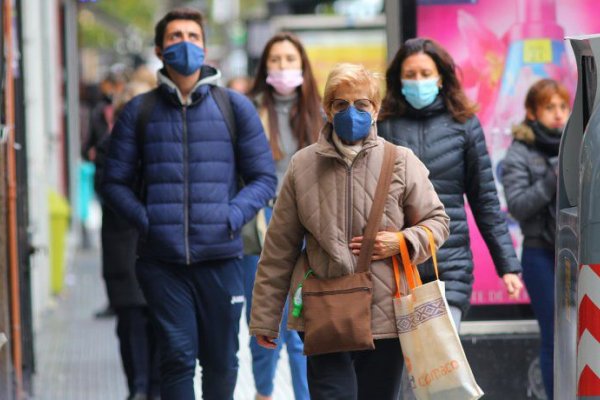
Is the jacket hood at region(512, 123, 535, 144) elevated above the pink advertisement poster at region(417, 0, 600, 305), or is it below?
below

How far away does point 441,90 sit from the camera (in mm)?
6480

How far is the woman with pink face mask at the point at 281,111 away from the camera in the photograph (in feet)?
24.8

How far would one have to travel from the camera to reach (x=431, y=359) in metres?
5.01

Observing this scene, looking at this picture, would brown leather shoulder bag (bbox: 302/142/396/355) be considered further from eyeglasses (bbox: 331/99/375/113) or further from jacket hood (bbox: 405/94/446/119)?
jacket hood (bbox: 405/94/446/119)

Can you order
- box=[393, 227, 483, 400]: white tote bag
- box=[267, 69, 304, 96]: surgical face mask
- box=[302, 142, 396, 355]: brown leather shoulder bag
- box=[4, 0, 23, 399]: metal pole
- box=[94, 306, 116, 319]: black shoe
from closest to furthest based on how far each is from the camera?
box=[393, 227, 483, 400]: white tote bag → box=[302, 142, 396, 355]: brown leather shoulder bag → box=[267, 69, 304, 96]: surgical face mask → box=[4, 0, 23, 399]: metal pole → box=[94, 306, 116, 319]: black shoe

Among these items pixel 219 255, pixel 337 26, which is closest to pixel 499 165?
pixel 219 255

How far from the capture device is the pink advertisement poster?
8.00 meters

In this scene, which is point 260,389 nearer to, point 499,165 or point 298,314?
point 499,165

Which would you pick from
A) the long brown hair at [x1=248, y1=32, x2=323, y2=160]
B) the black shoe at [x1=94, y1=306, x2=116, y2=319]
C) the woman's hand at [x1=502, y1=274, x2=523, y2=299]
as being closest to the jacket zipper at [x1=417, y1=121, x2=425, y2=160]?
the woman's hand at [x1=502, y1=274, x2=523, y2=299]

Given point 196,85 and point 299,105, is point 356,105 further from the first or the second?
point 299,105

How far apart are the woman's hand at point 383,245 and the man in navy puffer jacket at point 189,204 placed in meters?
1.33

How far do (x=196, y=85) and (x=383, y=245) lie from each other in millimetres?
1728

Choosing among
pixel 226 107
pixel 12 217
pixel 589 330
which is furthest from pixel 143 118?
pixel 589 330

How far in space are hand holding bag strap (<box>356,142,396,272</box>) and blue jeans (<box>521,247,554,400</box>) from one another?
7.98 ft
